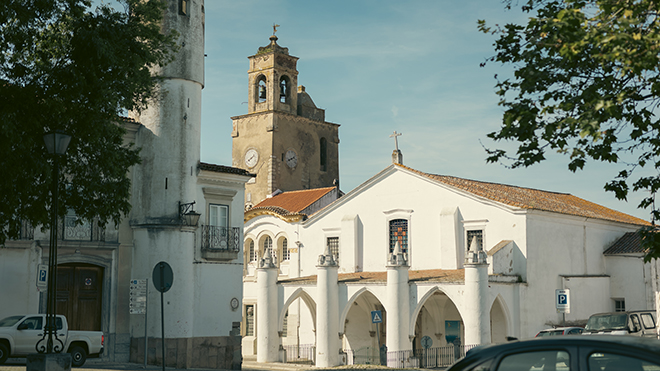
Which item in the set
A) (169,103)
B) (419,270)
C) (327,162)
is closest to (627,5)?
(169,103)

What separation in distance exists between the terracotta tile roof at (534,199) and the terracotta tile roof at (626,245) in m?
1.17

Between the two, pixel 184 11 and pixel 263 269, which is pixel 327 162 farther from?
pixel 184 11

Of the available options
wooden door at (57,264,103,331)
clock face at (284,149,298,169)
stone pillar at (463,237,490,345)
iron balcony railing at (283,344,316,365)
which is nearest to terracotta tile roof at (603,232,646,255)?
stone pillar at (463,237,490,345)

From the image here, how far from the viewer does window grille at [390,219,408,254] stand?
4000 centimetres

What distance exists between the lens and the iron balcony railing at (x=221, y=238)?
2794cm

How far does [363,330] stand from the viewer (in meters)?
40.8

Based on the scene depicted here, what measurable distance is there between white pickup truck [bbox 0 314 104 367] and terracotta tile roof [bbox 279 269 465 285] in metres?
17.3

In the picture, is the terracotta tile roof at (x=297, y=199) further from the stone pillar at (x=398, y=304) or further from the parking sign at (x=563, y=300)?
the parking sign at (x=563, y=300)

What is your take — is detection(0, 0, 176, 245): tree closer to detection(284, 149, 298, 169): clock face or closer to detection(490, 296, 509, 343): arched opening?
detection(490, 296, 509, 343): arched opening

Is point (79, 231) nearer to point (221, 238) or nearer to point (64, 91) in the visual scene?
point (221, 238)

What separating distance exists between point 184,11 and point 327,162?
43.6 m

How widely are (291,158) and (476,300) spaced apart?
35.6m

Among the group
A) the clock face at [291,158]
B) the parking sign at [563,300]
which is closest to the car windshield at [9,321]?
the parking sign at [563,300]

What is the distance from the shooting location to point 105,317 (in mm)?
24969
